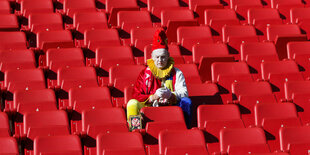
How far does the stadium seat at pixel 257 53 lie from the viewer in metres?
3.58

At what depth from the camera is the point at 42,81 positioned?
320cm

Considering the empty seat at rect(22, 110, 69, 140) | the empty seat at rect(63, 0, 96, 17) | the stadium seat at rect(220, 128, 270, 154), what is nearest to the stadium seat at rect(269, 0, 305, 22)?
the empty seat at rect(63, 0, 96, 17)

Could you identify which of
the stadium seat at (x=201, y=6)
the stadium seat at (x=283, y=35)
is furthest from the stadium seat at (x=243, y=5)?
the stadium seat at (x=283, y=35)

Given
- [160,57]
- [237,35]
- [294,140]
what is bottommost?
[294,140]

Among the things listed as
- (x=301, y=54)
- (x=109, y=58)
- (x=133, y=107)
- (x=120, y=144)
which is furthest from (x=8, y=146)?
(x=301, y=54)

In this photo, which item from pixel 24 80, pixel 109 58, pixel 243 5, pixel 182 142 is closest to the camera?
pixel 182 142

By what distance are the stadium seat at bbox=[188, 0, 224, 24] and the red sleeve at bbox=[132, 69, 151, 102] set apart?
108 centimetres

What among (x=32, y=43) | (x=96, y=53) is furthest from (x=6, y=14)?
(x=96, y=53)

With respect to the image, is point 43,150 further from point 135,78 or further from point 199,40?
point 199,40

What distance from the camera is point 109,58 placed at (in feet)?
11.2

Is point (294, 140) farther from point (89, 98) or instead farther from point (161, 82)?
point (89, 98)

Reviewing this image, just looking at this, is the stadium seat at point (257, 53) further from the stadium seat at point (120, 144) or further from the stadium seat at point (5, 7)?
the stadium seat at point (5, 7)

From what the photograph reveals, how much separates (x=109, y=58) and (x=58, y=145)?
84cm

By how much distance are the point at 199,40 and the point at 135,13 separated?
36 centimetres
